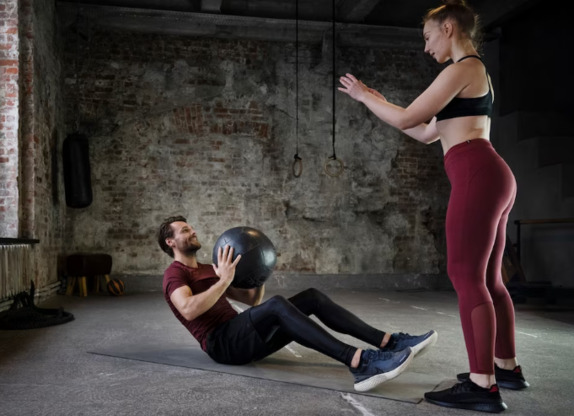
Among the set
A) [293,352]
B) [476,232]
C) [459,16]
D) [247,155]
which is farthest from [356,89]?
[247,155]

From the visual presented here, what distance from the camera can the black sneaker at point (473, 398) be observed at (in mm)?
2182

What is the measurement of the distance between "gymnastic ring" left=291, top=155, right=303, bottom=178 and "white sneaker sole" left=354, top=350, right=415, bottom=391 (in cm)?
554

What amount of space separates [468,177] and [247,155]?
598 centimetres

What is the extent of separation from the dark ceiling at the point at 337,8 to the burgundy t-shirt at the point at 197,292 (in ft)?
17.1


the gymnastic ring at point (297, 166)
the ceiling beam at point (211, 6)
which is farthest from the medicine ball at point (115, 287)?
the ceiling beam at point (211, 6)

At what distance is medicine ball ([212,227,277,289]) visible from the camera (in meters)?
2.73

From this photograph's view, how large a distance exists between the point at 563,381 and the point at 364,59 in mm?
6593

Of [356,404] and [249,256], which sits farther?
[249,256]

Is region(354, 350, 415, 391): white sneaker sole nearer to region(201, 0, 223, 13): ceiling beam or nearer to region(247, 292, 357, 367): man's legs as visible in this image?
region(247, 292, 357, 367): man's legs

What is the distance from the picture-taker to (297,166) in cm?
817

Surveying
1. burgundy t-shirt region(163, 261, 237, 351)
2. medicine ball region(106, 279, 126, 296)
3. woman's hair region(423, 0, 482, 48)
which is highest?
woman's hair region(423, 0, 482, 48)

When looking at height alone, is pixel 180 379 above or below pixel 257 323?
below

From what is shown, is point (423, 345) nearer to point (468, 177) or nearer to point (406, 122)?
point (468, 177)

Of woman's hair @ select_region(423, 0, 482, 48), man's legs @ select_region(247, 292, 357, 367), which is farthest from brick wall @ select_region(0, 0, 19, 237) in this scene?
woman's hair @ select_region(423, 0, 482, 48)
